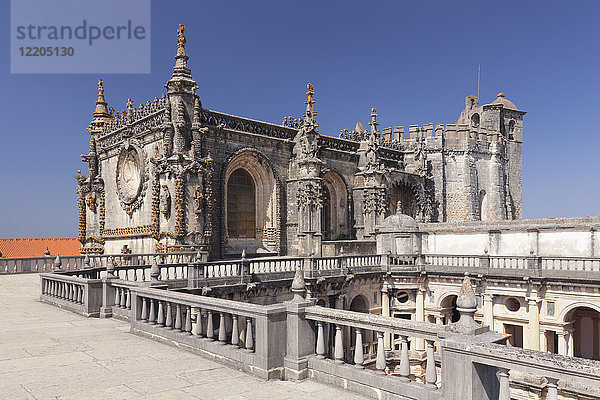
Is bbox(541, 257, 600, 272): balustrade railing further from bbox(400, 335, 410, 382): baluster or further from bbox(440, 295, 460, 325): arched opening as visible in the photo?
bbox(400, 335, 410, 382): baluster

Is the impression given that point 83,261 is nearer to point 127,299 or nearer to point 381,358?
point 127,299

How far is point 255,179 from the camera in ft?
89.4

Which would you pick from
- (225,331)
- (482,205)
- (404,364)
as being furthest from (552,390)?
(482,205)

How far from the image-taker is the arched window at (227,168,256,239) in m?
26.0

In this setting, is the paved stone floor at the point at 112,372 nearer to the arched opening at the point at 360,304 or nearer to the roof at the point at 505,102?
the arched opening at the point at 360,304

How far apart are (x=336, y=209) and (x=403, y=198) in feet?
20.8

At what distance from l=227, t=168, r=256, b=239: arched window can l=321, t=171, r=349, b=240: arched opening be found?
6254 millimetres

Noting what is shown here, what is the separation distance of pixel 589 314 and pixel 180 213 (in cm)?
2398

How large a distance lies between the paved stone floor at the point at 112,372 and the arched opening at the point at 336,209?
2172 cm

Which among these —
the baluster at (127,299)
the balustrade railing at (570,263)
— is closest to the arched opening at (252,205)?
the baluster at (127,299)

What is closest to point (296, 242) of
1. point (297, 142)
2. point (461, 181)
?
point (297, 142)

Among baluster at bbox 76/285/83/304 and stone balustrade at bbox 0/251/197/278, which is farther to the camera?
stone balustrade at bbox 0/251/197/278

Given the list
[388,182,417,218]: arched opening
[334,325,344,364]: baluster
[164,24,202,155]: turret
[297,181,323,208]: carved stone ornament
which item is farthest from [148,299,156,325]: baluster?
[388,182,417,218]: arched opening

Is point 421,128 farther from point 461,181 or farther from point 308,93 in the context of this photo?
point 308,93
